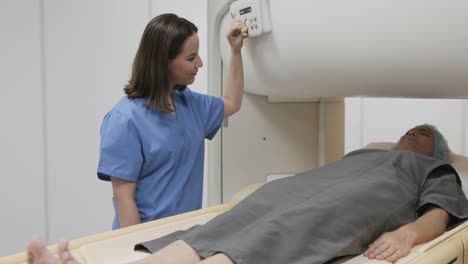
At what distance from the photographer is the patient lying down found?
914 mm

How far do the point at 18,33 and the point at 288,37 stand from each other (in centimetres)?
150

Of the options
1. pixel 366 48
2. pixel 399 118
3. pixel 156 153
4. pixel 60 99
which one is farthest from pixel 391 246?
pixel 60 99

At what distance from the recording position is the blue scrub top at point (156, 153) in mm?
1261

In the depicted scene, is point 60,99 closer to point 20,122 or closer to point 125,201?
point 20,122

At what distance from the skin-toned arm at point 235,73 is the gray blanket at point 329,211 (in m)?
0.41

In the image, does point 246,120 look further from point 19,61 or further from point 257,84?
point 19,61

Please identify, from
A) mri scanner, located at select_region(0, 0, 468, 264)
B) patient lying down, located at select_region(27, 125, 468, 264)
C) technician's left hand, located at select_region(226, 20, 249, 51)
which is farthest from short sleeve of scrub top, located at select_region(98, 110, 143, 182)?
technician's left hand, located at select_region(226, 20, 249, 51)

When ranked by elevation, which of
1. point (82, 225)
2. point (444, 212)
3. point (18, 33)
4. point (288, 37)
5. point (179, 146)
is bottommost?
point (82, 225)

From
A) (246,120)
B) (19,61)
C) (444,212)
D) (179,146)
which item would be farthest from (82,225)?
(444,212)

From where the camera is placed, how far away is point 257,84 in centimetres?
153

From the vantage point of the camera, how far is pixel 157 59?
131cm

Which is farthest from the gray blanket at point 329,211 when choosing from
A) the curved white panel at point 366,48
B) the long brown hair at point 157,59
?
the long brown hair at point 157,59

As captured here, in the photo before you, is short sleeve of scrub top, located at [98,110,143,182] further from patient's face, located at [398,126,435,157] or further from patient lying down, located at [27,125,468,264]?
patient's face, located at [398,126,435,157]

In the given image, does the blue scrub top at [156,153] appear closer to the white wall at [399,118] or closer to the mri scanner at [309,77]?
the mri scanner at [309,77]
